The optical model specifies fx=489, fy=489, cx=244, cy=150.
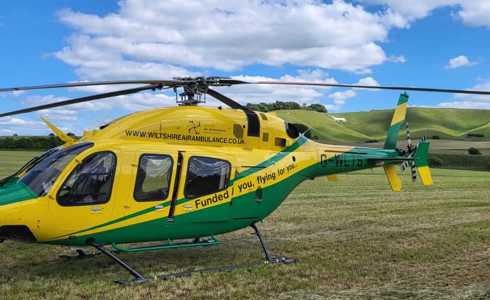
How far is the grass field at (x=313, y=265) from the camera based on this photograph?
6957mm

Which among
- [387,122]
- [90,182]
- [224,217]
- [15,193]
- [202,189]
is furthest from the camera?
[387,122]

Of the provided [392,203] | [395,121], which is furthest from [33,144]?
[395,121]

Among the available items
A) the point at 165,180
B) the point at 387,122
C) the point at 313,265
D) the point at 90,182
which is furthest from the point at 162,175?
the point at 387,122

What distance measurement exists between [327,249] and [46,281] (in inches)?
208

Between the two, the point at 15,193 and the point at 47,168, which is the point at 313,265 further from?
the point at 15,193

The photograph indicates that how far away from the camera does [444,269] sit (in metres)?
8.34

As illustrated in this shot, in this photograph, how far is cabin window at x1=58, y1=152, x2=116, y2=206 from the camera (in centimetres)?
717

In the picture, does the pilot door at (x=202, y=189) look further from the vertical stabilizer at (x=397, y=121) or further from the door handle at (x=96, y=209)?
the vertical stabilizer at (x=397, y=121)

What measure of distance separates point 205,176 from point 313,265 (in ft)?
8.02

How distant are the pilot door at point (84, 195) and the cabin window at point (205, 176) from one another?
125cm

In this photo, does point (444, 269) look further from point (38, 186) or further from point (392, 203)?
point (392, 203)

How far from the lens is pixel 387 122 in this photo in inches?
4259

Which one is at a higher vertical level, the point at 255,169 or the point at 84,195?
the point at 255,169

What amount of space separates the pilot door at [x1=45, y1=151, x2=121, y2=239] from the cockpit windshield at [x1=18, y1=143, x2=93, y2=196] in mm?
123
